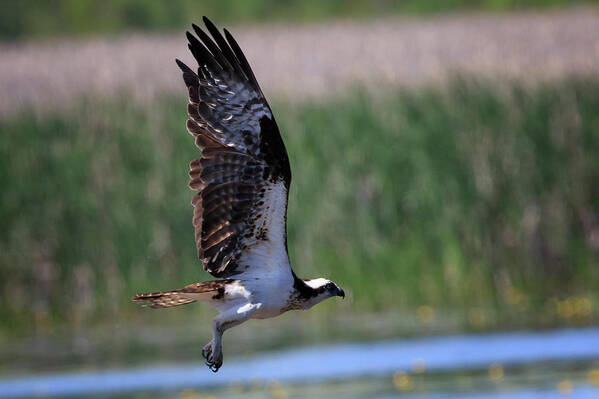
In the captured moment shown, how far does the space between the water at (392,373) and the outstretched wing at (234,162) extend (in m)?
4.37

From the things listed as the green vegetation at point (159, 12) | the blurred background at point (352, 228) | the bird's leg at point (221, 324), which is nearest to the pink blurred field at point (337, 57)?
the blurred background at point (352, 228)

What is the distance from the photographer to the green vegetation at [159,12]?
40.2 meters

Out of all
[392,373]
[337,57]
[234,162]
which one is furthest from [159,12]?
[234,162]

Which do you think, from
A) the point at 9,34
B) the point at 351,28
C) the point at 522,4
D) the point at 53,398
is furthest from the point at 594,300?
the point at 9,34

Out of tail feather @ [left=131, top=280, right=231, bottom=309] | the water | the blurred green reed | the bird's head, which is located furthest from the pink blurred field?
tail feather @ [left=131, top=280, right=231, bottom=309]

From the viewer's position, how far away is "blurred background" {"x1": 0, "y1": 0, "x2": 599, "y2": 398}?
16000 mm

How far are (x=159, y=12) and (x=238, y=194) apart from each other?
32.5 m

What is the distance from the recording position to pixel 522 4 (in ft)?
124

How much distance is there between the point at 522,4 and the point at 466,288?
22319mm

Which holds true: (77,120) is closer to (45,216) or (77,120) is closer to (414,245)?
(45,216)

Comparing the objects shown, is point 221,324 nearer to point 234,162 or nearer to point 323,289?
point 323,289

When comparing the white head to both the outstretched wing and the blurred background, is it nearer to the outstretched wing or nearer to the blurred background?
the outstretched wing

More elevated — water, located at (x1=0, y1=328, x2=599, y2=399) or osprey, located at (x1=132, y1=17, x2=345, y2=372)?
osprey, located at (x1=132, y1=17, x2=345, y2=372)

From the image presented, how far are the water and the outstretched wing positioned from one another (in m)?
4.37
